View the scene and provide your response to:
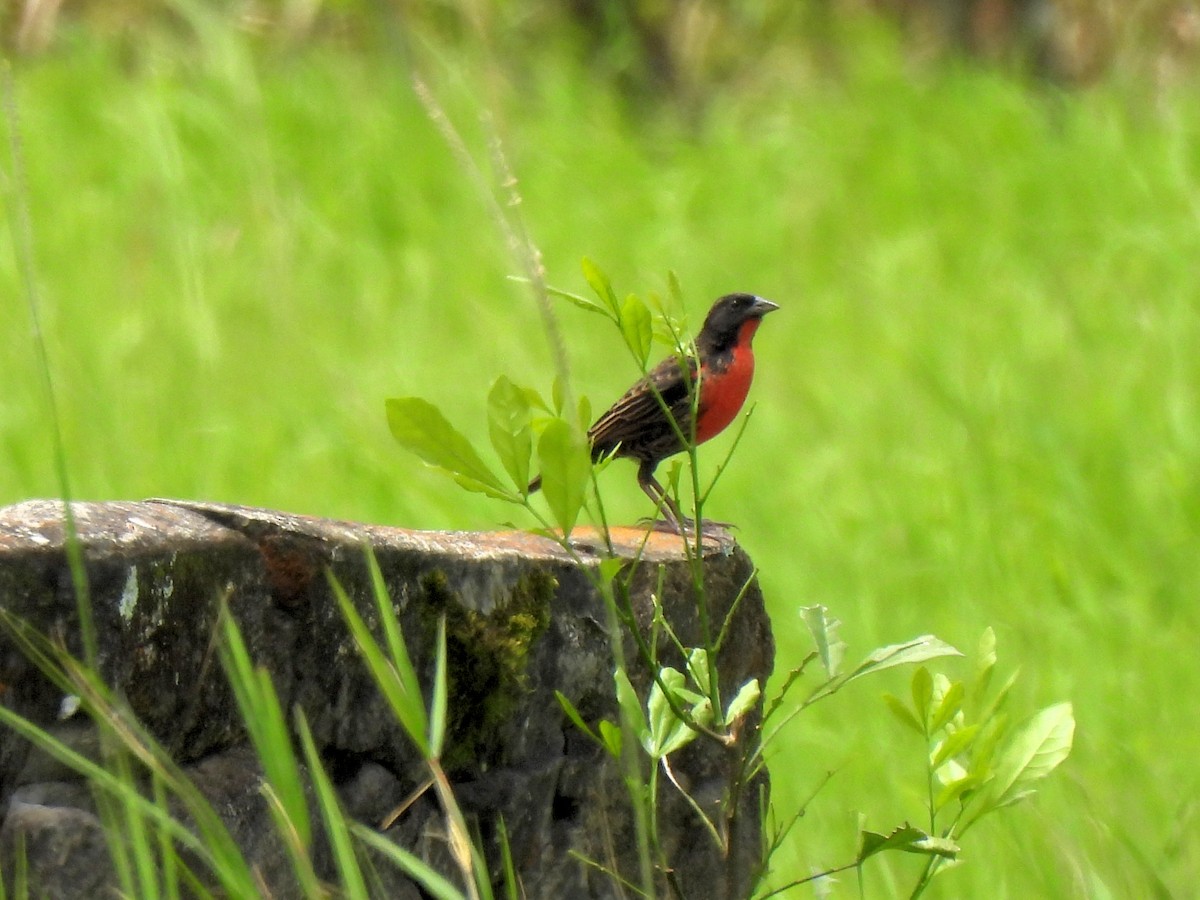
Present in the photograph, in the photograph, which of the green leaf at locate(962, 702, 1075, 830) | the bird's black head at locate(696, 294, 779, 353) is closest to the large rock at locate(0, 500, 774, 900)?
the green leaf at locate(962, 702, 1075, 830)

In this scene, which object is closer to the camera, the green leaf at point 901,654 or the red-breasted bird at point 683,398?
the green leaf at point 901,654

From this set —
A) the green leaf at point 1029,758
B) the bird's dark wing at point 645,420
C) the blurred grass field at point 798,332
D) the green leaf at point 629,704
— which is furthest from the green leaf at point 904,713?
the bird's dark wing at point 645,420

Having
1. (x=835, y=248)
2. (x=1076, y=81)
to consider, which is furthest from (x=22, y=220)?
(x=1076, y=81)

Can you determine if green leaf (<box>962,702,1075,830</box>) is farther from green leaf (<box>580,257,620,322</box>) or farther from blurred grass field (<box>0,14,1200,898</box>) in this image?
green leaf (<box>580,257,620,322</box>)

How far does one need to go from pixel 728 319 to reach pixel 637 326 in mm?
2093

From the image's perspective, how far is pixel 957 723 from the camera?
233cm

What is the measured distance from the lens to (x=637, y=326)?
6.88 feet

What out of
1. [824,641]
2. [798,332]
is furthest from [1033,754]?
[798,332]

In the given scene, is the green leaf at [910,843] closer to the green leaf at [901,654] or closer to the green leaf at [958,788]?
the green leaf at [958,788]

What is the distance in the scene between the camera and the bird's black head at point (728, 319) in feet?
13.6

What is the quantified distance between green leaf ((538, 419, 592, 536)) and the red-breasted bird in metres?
1.79

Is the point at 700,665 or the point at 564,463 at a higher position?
the point at 564,463

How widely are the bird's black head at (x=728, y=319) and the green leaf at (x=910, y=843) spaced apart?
6.66 feet

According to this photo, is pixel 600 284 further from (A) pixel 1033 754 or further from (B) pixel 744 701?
(A) pixel 1033 754
